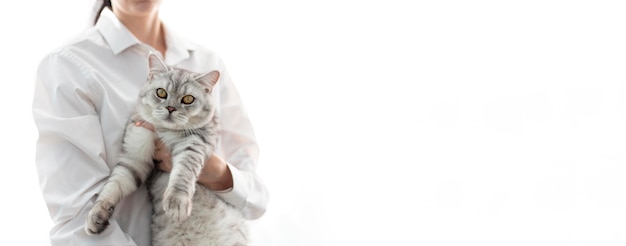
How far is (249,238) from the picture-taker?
57.9 inches

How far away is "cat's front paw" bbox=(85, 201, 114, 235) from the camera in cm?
119

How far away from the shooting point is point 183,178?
1.27 m

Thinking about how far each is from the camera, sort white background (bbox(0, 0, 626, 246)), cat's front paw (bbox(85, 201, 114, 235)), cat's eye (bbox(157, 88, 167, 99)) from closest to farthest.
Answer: cat's front paw (bbox(85, 201, 114, 235)) < cat's eye (bbox(157, 88, 167, 99)) < white background (bbox(0, 0, 626, 246))

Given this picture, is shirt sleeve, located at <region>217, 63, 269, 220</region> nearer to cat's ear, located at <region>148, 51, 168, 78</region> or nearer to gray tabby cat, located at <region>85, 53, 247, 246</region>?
gray tabby cat, located at <region>85, 53, 247, 246</region>

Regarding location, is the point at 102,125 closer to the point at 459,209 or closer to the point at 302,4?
the point at 302,4

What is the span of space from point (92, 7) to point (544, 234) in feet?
5.06

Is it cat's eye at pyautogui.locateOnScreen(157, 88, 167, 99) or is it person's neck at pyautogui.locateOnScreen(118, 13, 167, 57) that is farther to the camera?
person's neck at pyautogui.locateOnScreen(118, 13, 167, 57)

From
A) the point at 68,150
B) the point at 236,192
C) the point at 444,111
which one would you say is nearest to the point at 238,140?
the point at 236,192

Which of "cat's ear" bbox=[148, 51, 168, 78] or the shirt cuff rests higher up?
"cat's ear" bbox=[148, 51, 168, 78]

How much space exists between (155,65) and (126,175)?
23cm

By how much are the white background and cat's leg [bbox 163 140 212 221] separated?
739mm

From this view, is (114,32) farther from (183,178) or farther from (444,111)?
(444,111)

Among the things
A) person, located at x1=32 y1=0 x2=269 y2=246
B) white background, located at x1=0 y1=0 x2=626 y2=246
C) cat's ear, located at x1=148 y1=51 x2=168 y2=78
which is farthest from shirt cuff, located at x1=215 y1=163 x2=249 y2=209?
white background, located at x1=0 y1=0 x2=626 y2=246

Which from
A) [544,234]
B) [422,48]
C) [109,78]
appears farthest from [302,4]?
[544,234]
